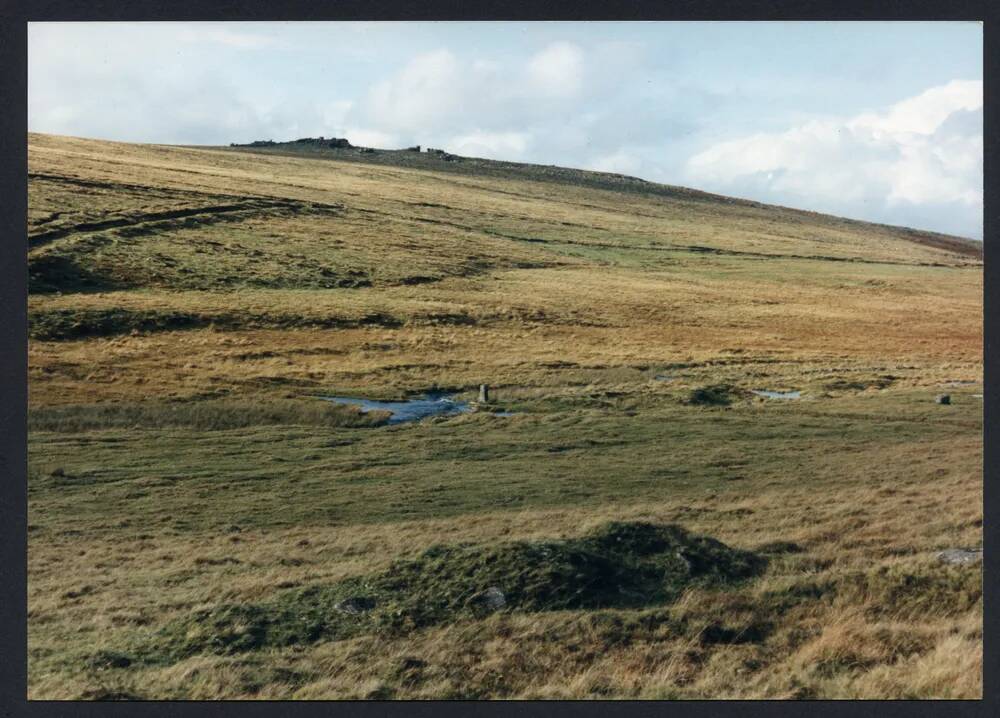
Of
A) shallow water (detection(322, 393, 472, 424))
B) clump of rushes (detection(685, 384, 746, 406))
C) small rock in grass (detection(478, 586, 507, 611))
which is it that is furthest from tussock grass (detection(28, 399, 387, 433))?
small rock in grass (detection(478, 586, 507, 611))

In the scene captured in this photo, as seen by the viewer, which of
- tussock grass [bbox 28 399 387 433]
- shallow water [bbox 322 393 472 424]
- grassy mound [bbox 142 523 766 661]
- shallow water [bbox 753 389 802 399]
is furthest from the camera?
shallow water [bbox 753 389 802 399]

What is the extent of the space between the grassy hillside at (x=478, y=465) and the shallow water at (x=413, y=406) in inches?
32.1

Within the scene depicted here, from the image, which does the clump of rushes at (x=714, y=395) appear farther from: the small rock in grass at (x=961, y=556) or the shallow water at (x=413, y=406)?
the small rock in grass at (x=961, y=556)

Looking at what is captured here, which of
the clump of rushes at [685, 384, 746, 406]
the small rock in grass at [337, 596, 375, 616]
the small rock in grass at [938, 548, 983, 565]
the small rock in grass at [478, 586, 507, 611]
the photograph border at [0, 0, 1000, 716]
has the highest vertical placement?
the photograph border at [0, 0, 1000, 716]

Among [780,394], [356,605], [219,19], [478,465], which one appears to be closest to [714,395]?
[780,394]

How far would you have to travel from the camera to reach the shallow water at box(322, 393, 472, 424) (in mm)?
26859

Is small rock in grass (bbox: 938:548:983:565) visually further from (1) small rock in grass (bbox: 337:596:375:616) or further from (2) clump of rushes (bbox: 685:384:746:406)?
(2) clump of rushes (bbox: 685:384:746:406)

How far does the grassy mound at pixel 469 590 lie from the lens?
1071 centimetres

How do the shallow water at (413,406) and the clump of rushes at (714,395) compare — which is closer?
the shallow water at (413,406)

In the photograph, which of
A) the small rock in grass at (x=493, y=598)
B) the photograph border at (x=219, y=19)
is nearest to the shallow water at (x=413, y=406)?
the small rock in grass at (x=493, y=598)

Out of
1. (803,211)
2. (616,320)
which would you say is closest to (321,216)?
(616,320)

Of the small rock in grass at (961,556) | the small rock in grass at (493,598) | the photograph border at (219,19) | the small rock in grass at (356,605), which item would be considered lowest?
the small rock in grass at (356,605)

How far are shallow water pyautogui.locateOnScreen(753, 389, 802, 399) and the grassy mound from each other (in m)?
16.7

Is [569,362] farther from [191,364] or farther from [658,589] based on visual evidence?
[658,589]
